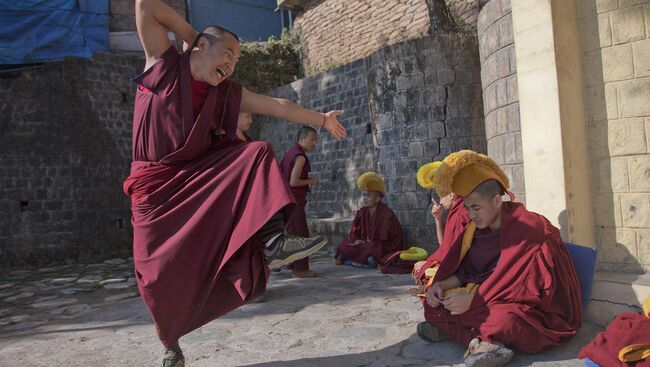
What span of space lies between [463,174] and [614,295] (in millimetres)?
1192

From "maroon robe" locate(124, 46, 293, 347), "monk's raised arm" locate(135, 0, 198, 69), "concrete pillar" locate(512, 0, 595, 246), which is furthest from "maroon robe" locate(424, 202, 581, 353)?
"monk's raised arm" locate(135, 0, 198, 69)

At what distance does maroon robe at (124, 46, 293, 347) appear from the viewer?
2496mm

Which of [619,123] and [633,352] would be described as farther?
[619,123]

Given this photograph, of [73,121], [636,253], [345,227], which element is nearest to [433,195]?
[345,227]

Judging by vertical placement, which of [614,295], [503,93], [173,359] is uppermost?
[503,93]

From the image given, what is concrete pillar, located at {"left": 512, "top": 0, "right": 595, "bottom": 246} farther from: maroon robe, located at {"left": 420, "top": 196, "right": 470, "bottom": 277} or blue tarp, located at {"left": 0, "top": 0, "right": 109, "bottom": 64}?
blue tarp, located at {"left": 0, "top": 0, "right": 109, "bottom": 64}

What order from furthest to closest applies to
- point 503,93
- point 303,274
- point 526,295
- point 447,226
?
point 303,274
point 503,93
point 447,226
point 526,295

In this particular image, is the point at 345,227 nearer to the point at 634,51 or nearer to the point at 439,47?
the point at 439,47

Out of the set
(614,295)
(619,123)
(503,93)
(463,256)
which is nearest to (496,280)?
(463,256)

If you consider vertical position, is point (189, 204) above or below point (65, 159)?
Result: below

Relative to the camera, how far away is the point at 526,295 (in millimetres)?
2631

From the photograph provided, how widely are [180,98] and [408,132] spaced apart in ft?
16.4

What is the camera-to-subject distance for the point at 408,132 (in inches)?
282

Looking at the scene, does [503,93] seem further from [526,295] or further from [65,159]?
[65,159]
